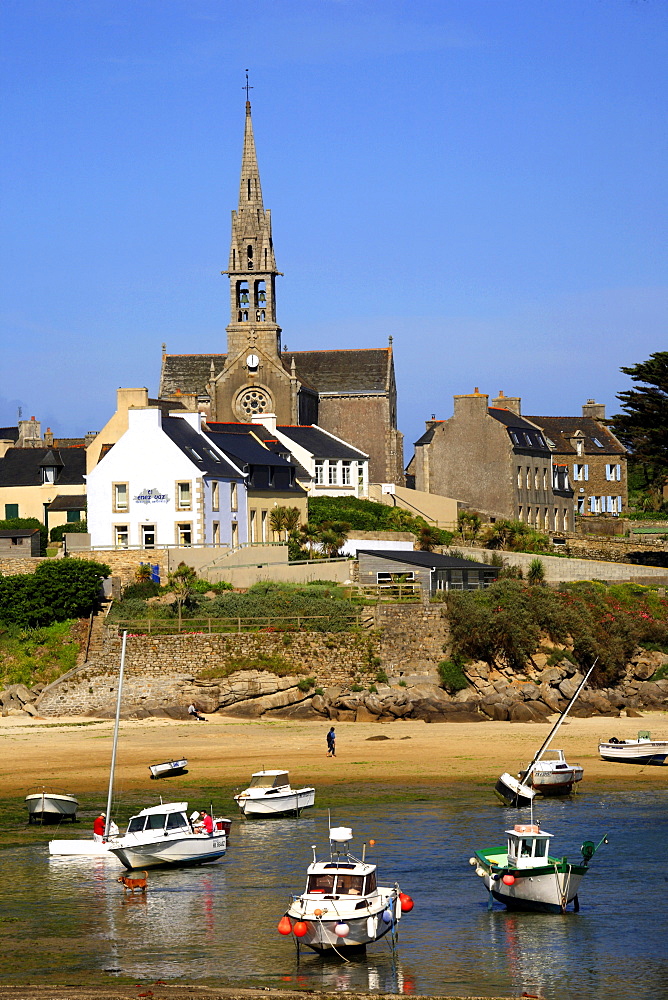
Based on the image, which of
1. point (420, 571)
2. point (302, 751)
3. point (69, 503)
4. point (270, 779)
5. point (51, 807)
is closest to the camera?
point (51, 807)

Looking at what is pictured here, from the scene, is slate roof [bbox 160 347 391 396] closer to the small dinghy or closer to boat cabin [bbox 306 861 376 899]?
the small dinghy

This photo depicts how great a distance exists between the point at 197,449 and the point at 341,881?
127ft

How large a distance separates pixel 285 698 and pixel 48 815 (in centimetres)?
1644

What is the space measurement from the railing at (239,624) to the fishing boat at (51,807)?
57.6ft

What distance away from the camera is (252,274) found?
3529 inches

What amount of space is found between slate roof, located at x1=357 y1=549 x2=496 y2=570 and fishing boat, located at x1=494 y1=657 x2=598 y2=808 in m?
17.5

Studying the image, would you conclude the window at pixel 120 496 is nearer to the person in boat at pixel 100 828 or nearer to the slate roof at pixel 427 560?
the slate roof at pixel 427 560

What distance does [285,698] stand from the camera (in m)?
49.3

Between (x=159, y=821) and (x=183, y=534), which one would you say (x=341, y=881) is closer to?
(x=159, y=821)

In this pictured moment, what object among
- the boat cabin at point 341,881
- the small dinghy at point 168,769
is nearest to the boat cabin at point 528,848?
the boat cabin at point 341,881

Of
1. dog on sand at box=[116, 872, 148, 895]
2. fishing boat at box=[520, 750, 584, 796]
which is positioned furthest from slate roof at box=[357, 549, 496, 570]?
dog on sand at box=[116, 872, 148, 895]

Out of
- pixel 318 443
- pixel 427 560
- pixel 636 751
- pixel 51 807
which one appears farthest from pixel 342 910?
pixel 318 443

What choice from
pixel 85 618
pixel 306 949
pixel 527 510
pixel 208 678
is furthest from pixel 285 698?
pixel 527 510

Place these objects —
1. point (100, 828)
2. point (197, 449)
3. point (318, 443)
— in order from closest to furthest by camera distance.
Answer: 1. point (100, 828)
2. point (197, 449)
3. point (318, 443)
